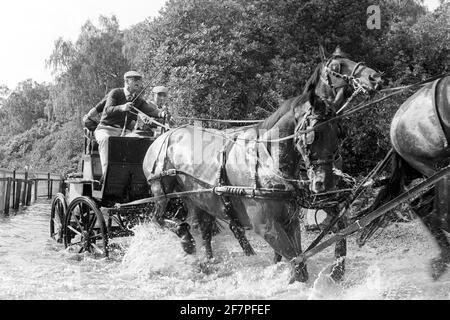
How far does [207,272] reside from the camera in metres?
6.88

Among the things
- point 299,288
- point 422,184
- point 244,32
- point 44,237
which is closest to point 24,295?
point 299,288

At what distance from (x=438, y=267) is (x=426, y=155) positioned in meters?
1.13

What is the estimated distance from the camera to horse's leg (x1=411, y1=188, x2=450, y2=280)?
5.18 metres

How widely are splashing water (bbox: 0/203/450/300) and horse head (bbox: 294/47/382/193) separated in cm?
103

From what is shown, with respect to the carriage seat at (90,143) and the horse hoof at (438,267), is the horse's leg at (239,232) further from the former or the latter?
the carriage seat at (90,143)

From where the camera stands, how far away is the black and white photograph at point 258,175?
5043mm

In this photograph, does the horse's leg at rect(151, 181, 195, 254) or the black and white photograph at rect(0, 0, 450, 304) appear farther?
the horse's leg at rect(151, 181, 195, 254)

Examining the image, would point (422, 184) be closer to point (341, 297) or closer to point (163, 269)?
point (341, 297)

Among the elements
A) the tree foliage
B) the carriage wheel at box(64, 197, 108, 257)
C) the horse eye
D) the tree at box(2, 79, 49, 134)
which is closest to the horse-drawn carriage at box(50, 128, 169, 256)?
the carriage wheel at box(64, 197, 108, 257)

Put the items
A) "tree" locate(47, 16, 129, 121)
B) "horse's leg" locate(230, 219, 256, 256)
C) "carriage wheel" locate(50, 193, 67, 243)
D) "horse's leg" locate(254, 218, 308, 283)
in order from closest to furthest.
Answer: "horse's leg" locate(254, 218, 308, 283), "horse's leg" locate(230, 219, 256, 256), "carriage wheel" locate(50, 193, 67, 243), "tree" locate(47, 16, 129, 121)

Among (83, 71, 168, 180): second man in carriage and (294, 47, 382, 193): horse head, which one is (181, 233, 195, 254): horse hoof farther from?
(294, 47, 382, 193): horse head

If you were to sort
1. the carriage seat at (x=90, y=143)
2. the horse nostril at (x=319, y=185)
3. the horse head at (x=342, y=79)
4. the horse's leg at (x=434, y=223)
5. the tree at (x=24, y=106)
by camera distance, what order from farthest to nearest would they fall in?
1. the tree at (x=24, y=106)
2. the carriage seat at (x=90, y=143)
3. the horse's leg at (x=434, y=223)
4. the horse nostril at (x=319, y=185)
5. the horse head at (x=342, y=79)

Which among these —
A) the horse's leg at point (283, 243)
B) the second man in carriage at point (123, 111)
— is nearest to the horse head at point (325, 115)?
the horse's leg at point (283, 243)

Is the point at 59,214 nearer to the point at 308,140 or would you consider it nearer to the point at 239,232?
the point at 239,232
